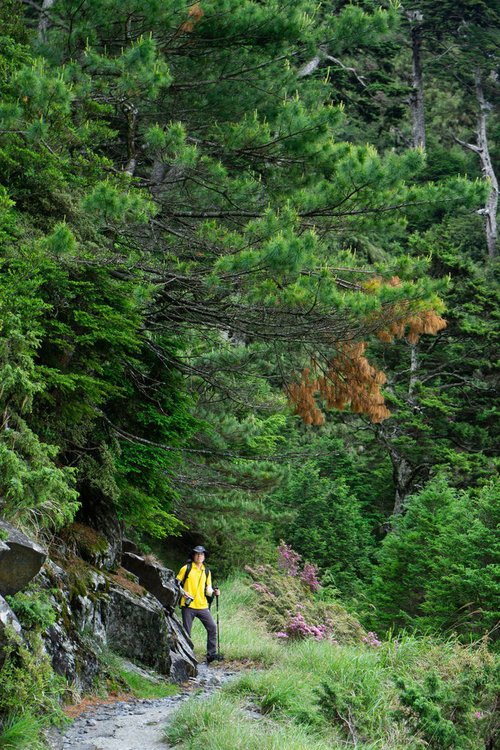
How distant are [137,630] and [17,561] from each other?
13.1 ft

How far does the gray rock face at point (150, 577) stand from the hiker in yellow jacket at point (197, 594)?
0.82 meters

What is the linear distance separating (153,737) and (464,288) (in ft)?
71.4

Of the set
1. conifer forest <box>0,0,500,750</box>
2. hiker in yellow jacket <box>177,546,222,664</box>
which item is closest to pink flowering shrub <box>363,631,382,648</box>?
conifer forest <box>0,0,500,750</box>

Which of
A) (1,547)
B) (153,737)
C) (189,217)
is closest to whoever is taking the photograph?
(1,547)

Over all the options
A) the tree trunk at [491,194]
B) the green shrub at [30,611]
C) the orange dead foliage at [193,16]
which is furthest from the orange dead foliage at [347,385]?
the tree trunk at [491,194]

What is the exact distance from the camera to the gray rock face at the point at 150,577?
1193cm

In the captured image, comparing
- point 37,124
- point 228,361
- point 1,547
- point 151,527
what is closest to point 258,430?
point 228,361

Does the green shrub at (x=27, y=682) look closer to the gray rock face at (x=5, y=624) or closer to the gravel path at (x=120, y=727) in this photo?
the gray rock face at (x=5, y=624)

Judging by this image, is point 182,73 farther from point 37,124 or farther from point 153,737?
point 153,737

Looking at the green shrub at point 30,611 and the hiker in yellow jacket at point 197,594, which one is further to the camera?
the hiker in yellow jacket at point 197,594

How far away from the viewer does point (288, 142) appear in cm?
1044

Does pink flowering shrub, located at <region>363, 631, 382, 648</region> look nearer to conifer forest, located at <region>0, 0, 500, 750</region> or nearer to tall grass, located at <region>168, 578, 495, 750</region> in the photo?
conifer forest, located at <region>0, 0, 500, 750</region>

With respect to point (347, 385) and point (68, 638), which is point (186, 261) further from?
point (68, 638)

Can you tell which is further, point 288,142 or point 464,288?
point 464,288
